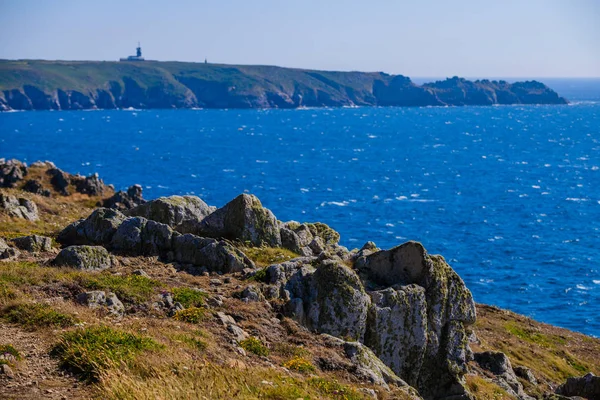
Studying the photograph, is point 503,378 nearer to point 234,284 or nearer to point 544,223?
point 234,284

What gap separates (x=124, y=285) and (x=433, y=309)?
12.4m

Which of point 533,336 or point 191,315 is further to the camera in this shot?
point 533,336

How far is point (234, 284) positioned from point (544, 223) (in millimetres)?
79608

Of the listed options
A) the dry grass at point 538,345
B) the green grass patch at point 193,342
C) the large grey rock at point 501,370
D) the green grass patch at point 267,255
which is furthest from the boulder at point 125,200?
the green grass patch at point 193,342

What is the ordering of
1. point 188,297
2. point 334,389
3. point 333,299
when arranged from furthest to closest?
point 333,299
point 188,297
point 334,389

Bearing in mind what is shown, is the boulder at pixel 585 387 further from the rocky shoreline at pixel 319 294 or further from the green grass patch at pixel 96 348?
the green grass patch at pixel 96 348

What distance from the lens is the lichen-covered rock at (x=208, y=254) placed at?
88.4 feet

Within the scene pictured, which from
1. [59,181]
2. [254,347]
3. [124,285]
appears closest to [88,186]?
[59,181]

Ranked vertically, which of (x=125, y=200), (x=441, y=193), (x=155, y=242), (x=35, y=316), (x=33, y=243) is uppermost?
(x=35, y=316)

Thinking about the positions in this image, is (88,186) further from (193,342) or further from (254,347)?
(193,342)

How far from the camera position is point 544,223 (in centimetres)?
9494

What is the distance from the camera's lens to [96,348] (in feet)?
52.9

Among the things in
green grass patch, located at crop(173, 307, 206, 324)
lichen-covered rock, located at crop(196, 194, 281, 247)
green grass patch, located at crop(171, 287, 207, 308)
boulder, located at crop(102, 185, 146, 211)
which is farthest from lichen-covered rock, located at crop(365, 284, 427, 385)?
boulder, located at crop(102, 185, 146, 211)

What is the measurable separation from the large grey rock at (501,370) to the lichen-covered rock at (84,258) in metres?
17.3
